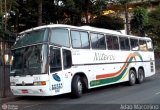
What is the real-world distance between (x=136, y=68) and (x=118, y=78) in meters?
2.77

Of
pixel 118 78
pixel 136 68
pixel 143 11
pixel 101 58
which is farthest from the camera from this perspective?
pixel 143 11

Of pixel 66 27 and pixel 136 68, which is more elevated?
pixel 66 27

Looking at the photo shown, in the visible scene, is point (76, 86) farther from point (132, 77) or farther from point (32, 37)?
point (132, 77)

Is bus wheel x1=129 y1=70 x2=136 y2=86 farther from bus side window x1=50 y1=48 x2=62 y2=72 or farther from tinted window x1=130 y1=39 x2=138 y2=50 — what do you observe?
bus side window x1=50 y1=48 x2=62 y2=72

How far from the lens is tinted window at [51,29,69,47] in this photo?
15086 millimetres

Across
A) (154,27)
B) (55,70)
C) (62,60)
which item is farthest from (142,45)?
(154,27)

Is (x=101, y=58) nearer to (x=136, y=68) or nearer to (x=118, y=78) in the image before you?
(x=118, y=78)

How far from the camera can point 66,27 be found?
15.9 m

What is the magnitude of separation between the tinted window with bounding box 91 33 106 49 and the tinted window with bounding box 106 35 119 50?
0.56 meters

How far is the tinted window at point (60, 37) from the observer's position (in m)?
15.1

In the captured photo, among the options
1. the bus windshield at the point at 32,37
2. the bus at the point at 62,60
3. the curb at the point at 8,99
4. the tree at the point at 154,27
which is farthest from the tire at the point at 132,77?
the tree at the point at 154,27

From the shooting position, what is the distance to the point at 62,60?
15.1m

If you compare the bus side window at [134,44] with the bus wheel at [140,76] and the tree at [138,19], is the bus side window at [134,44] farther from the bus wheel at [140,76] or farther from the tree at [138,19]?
the tree at [138,19]

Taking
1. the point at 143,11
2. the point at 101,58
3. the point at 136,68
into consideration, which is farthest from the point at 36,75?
the point at 143,11
